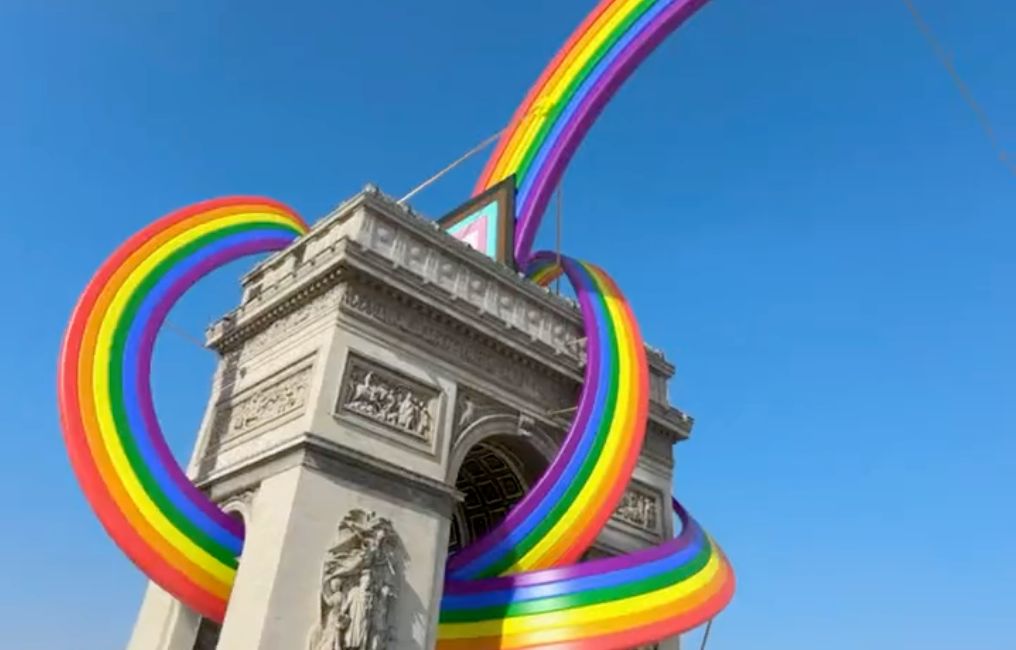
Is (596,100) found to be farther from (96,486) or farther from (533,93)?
→ (96,486)

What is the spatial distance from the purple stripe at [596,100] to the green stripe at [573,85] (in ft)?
1.39

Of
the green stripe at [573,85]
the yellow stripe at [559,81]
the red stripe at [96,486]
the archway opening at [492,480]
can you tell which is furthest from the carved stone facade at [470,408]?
the yellow stripe at [559,81]

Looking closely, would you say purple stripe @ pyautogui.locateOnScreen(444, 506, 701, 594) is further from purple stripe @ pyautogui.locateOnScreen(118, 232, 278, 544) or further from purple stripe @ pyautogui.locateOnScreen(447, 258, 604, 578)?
purple stripe @ pyautogui.locateOnScreen(118, 232, 278, 544)

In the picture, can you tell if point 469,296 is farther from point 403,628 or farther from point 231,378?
point 403,628

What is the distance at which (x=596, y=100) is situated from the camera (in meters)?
18.7

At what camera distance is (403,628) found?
1129 cm

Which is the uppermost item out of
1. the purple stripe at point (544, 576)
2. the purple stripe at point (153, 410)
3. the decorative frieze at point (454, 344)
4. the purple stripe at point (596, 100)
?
the purple stripe at point (596, 100)

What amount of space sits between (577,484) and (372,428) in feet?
12.4

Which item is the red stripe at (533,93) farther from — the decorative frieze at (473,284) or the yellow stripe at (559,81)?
the decorative frieze at (473,284)

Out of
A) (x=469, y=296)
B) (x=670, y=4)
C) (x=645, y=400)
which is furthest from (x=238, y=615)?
(x=670, y=4)

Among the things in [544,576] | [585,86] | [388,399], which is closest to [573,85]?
[585,86]

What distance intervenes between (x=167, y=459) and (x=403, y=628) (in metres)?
4.32

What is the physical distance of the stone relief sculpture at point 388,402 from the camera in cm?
1245

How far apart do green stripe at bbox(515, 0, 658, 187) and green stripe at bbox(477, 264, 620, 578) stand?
17.2 feet
